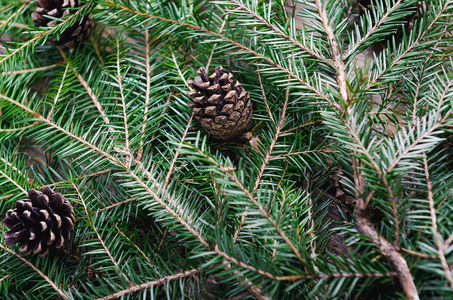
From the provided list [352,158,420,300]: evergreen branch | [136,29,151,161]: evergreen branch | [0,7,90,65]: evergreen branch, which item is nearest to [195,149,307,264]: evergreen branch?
[352,158,420,300]: evergreen branch

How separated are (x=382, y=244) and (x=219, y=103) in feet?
1.18

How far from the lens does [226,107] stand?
2.11ft

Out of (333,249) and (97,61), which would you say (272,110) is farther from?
(97,61)

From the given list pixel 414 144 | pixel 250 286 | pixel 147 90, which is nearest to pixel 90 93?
pixel 147 90

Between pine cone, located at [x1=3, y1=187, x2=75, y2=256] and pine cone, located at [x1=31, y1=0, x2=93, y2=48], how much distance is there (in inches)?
15.1

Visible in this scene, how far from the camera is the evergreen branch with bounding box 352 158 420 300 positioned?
0.46 metres

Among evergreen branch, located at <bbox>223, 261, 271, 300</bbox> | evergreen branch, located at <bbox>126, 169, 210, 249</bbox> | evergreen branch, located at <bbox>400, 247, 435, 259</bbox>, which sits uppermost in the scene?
evergreen branch, located at <bbox>400, 247, 435, 259</bbox>

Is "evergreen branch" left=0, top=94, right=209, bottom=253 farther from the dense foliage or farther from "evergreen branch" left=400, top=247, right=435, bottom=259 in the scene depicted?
"evergreen branch" left=400, top=247, right=435, bottom=259

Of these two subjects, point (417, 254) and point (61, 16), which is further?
point (61, 16)

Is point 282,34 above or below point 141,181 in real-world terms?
above

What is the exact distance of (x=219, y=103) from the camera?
0.65m

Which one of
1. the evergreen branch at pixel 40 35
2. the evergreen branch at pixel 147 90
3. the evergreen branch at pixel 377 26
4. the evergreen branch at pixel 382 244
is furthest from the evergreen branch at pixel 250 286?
the evergreen branch at pixel 40 35

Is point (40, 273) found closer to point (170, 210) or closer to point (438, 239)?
point (170, 210)

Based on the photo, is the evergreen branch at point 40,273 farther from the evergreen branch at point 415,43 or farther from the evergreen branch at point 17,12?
the evergreen branch at point 415,43
